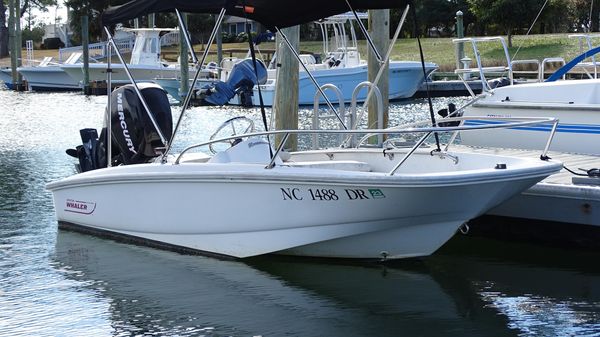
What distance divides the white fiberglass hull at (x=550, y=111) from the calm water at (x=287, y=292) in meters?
2.75

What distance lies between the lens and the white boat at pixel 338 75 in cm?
3453

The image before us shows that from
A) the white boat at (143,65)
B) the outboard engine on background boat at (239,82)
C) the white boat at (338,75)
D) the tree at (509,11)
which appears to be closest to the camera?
the outboard engine on background boat at (239,82)

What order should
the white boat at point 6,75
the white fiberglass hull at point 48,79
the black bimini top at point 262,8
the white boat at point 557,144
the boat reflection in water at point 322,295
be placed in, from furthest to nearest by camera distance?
the white boat at point 6,75
the white fiberglass hull at point 48,79
the white boat at point 557,144
the black bimini top at point 262,8
the boat reflection in water at point 322,295

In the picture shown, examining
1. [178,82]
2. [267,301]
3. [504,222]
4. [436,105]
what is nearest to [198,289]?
[267,301]

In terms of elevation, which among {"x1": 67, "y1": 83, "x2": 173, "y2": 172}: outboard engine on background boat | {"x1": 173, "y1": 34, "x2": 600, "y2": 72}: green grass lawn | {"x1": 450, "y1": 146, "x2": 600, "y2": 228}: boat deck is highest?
{"x1": 173, "y1": 34, "x2": 600, "y2": 72}: green grass lawn

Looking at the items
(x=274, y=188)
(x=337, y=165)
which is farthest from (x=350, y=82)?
(x=274, y=188)

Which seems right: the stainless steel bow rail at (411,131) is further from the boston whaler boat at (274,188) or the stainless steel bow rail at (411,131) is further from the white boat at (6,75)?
the white boat at (6,75)

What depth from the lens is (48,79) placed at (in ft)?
162

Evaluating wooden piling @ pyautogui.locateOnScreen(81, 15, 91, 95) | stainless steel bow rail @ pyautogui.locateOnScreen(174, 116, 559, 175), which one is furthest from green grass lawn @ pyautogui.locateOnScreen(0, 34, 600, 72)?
stainless steel bow rail @ pyautogui.locateOnScreen(174, 116, 559, 175)

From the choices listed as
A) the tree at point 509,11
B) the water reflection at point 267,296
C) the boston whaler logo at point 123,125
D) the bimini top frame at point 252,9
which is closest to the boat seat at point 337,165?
the water reflection at point 267,296

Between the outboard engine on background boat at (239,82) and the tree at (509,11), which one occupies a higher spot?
the tree at (509,11)

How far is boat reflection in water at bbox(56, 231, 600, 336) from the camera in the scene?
336 inches

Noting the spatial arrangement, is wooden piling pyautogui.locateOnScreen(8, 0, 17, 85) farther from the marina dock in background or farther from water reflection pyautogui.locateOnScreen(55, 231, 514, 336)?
the marina dock in background

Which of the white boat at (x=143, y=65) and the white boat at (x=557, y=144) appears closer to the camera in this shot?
the white boat at (x=557, y=144)
